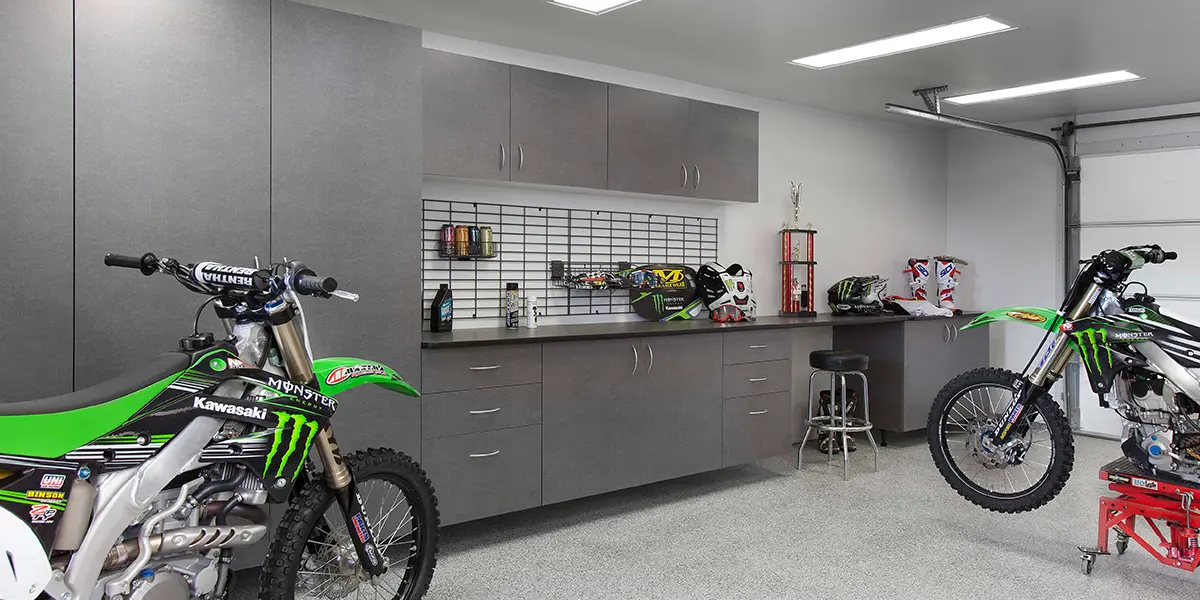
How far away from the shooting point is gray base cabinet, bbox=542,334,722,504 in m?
3.66

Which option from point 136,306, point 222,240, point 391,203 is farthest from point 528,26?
point 136,306

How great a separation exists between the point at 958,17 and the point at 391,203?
8.91 feet

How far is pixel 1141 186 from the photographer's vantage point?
5.79 metres

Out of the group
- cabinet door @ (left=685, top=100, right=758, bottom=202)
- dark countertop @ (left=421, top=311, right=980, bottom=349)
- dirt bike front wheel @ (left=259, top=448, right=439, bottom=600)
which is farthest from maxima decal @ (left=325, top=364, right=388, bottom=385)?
cabinet door @ (left=685, top=100, right=758, bottom=202)

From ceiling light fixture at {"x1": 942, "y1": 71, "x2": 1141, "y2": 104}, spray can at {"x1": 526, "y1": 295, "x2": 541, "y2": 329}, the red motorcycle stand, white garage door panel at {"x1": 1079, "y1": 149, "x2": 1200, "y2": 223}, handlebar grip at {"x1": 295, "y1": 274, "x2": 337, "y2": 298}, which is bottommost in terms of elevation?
the red motorcycle stand

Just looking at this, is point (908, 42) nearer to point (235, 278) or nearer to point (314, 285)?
point (314, 285)

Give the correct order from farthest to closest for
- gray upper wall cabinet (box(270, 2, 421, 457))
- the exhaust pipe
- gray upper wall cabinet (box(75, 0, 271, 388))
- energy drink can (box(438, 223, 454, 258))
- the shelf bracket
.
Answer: the shelf bracket, energy drink can (box(438, 223, 454, 258)), gray upper wall cabinet (box(270, 2, 421, 457)), gray upper wall cabinet (box(75, 0, 271, 388)), the exhaust pipe

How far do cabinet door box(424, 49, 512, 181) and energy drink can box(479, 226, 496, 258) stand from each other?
38 centimetres

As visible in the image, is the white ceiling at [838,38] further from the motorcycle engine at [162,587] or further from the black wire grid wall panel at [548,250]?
the motorcycle engine at [162,587]

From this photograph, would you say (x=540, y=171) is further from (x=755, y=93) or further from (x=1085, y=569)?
(x=1085, y=569)

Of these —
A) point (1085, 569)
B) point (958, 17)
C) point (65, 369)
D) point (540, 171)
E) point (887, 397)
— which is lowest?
point (1085, 569)

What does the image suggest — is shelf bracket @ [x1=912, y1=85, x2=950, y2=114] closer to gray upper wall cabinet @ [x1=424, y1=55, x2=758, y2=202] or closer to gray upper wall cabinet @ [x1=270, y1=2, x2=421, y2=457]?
gray upper wall cabinet @ [x1=424, y1=55, x2=758, y2=202]

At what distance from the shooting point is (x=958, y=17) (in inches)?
145

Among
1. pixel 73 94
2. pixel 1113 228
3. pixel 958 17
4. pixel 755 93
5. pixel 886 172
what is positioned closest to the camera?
pixel 73 94
